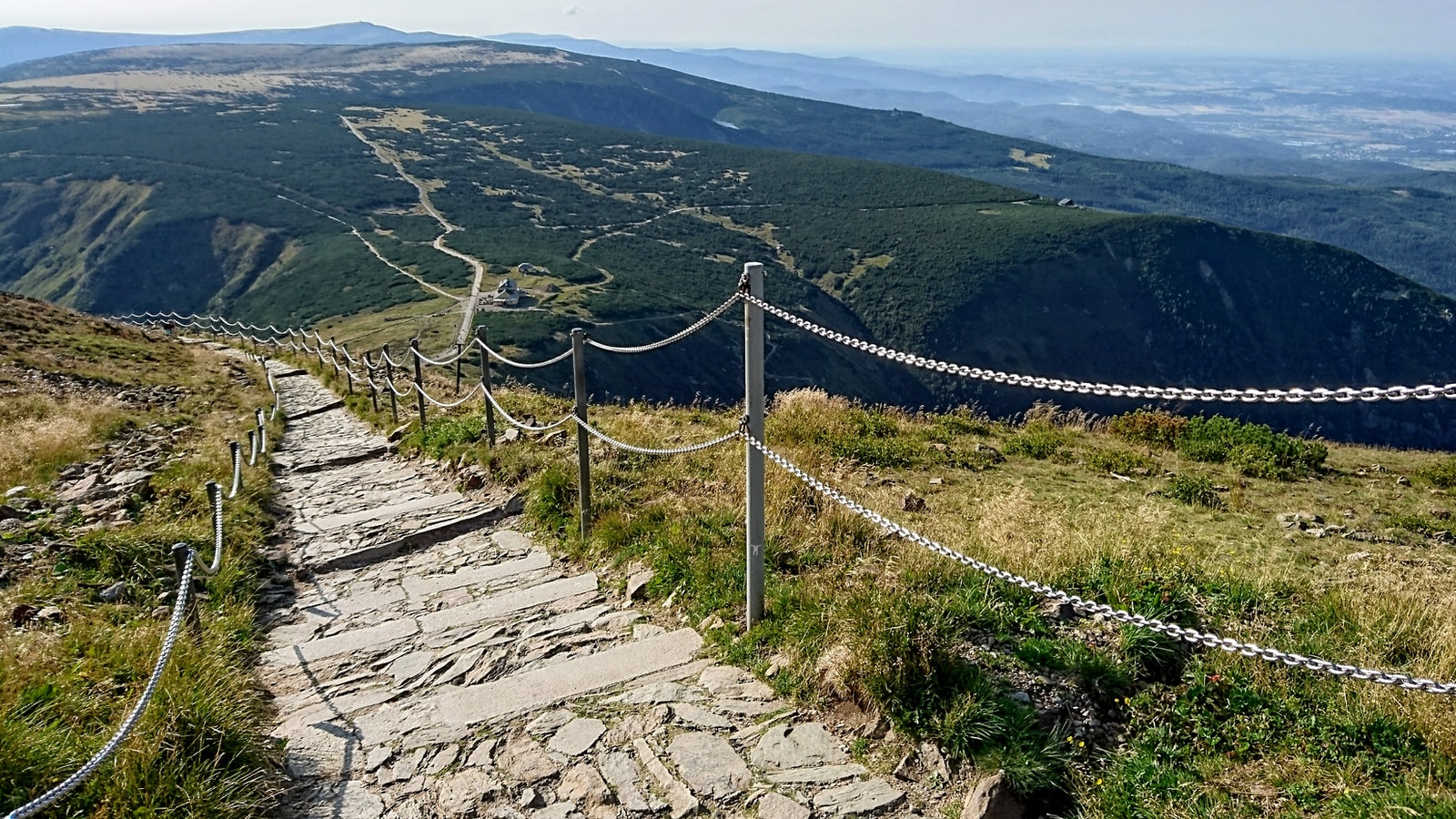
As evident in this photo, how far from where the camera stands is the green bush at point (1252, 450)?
31.7 ft

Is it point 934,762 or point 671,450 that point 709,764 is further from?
point 671,450

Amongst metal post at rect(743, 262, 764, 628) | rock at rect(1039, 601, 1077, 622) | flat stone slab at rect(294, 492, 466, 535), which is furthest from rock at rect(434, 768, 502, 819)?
flat stone slab at rect(294, 492, 466, 535)

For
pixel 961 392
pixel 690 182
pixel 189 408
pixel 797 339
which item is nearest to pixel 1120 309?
pixel 961 392

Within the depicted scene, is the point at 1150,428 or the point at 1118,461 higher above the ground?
the point at 1118,461

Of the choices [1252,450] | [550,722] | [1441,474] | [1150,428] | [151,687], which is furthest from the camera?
[1150,428]

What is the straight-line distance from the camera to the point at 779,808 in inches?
141

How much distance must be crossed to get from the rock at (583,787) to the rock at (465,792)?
294 millimetres

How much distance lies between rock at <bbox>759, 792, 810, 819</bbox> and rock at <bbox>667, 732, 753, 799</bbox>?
128 mm

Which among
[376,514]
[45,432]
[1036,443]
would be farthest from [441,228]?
[1036,443]

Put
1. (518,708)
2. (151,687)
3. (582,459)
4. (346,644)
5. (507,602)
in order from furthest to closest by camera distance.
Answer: (582,459), (507,602), (346,644), (518,708), (151,687)

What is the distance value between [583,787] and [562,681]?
3.33 feet

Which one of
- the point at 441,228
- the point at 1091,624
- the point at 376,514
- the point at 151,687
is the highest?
the point at 151,687

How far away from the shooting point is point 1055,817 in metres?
3.45

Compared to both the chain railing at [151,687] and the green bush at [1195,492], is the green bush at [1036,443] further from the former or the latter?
the chain railing at [151,687]
